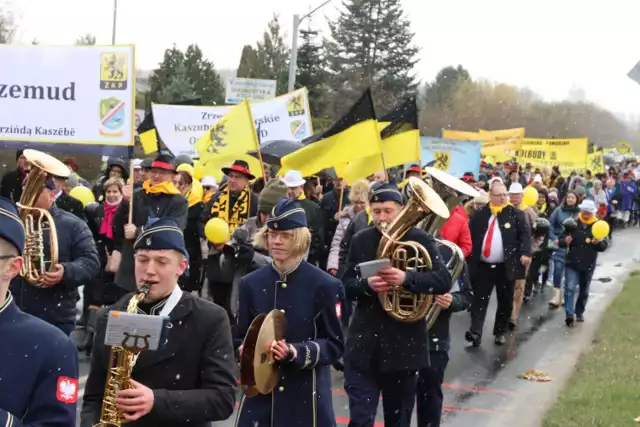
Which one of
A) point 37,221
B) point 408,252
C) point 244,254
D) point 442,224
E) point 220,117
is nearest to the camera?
point 408,252

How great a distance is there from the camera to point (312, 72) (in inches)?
1857

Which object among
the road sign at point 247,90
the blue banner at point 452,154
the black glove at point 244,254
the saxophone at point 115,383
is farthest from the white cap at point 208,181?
the road sign at point 247,90

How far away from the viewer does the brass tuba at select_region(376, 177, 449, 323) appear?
5.04 m

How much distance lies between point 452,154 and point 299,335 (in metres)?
14.5

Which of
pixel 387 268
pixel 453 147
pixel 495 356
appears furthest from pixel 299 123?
pixel 387 268

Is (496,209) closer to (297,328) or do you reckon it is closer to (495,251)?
(495,251)

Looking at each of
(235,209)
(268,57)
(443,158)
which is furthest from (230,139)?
(268,57)

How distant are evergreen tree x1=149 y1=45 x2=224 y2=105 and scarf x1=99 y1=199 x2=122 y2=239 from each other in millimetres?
37864

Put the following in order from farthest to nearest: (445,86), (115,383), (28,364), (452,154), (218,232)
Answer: (445,86) < (452,154) < (218,232) < (115,383) < (28,364)

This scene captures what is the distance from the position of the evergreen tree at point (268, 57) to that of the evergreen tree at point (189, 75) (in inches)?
139

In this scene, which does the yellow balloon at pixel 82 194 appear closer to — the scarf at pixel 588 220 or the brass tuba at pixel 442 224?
the brass tuba at pixel 442 224

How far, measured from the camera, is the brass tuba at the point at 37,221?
5203 mm

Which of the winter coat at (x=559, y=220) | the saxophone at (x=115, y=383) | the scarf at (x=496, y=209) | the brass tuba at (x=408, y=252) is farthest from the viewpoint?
the winter coat at (x=559, y=220)

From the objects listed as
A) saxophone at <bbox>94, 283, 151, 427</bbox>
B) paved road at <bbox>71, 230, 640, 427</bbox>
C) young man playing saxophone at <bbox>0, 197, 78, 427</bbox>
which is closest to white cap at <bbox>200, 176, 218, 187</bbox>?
paved road at <bbox>71, 230, 640, 427</bbox>
